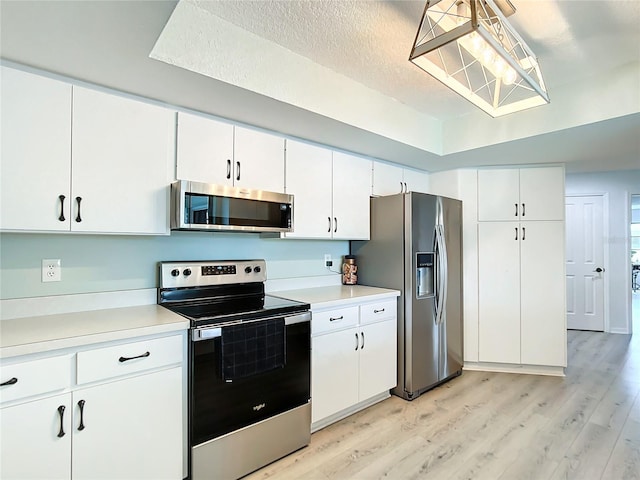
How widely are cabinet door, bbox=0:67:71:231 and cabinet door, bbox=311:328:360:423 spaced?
1.62 meters

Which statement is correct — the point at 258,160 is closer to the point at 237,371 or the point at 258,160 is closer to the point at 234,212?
the point at 234,212

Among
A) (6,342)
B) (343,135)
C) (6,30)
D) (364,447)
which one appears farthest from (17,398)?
(343,135)

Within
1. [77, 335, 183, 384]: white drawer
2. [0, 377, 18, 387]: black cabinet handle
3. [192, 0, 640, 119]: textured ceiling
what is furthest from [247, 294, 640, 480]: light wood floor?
[192, 0, 640, 119]: textured ceiling

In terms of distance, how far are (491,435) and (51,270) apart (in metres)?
2.88

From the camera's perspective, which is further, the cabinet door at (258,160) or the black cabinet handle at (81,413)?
the cabinet door at (258,160)

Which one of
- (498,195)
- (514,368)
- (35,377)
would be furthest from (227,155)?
(514,368)

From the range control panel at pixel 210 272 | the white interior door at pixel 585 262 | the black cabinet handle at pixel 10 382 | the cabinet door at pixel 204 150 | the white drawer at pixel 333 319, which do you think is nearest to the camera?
the black cabinet handle at pixel 10 382

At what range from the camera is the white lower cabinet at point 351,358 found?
91.3 inches

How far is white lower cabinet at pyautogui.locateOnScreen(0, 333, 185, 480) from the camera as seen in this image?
4.43ft

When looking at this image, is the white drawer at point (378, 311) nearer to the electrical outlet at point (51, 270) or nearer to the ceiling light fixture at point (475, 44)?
the ceiling light fixture at point (475, 44)

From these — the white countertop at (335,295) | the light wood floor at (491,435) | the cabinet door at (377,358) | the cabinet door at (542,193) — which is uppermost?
the cabinet door at (542,193)

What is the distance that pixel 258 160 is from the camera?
7.73 feet

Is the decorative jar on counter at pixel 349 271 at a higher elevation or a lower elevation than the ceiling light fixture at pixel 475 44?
lower

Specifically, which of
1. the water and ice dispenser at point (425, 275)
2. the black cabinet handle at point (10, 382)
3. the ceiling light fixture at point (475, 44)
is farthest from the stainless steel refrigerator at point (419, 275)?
the black cabinet handle at point (10, 382)
